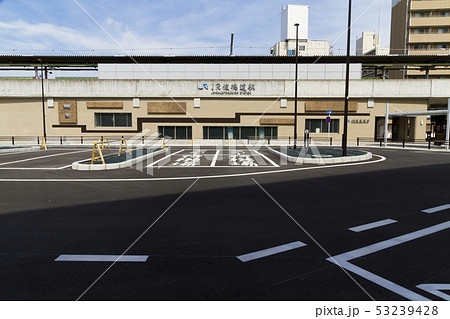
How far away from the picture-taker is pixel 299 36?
80.8 metres

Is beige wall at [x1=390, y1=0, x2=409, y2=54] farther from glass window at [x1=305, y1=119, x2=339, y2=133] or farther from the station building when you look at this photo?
glass window at [x1=305, y1=119, x2=339, y2=133]

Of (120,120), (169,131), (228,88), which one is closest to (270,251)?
(228,88)

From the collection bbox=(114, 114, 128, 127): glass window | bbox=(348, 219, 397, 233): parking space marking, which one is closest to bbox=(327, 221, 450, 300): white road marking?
bbox=(348, 219, 397, 233): parking space marking

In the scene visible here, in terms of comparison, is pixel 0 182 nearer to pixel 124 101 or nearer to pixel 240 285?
pixel 240 285

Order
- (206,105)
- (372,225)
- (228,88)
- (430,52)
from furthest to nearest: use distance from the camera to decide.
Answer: (430,52) < (206,105) < (228,88) < (372,225)

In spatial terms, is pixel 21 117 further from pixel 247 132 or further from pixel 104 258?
pixel 104 258

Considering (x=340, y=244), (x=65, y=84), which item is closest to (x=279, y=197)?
(x=340, y=244)

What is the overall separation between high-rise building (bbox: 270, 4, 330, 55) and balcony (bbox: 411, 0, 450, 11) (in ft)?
80.6

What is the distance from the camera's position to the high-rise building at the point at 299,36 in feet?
265

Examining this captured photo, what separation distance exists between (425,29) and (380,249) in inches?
2790

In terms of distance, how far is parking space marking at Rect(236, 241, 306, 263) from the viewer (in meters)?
4.42

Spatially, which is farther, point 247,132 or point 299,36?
point 299,36

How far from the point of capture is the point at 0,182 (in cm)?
1089

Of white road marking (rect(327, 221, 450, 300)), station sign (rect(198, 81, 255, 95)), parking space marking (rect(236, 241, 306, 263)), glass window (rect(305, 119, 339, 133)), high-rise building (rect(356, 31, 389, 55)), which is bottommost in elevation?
parking space marking (rect(236, 241, 306, 263))
